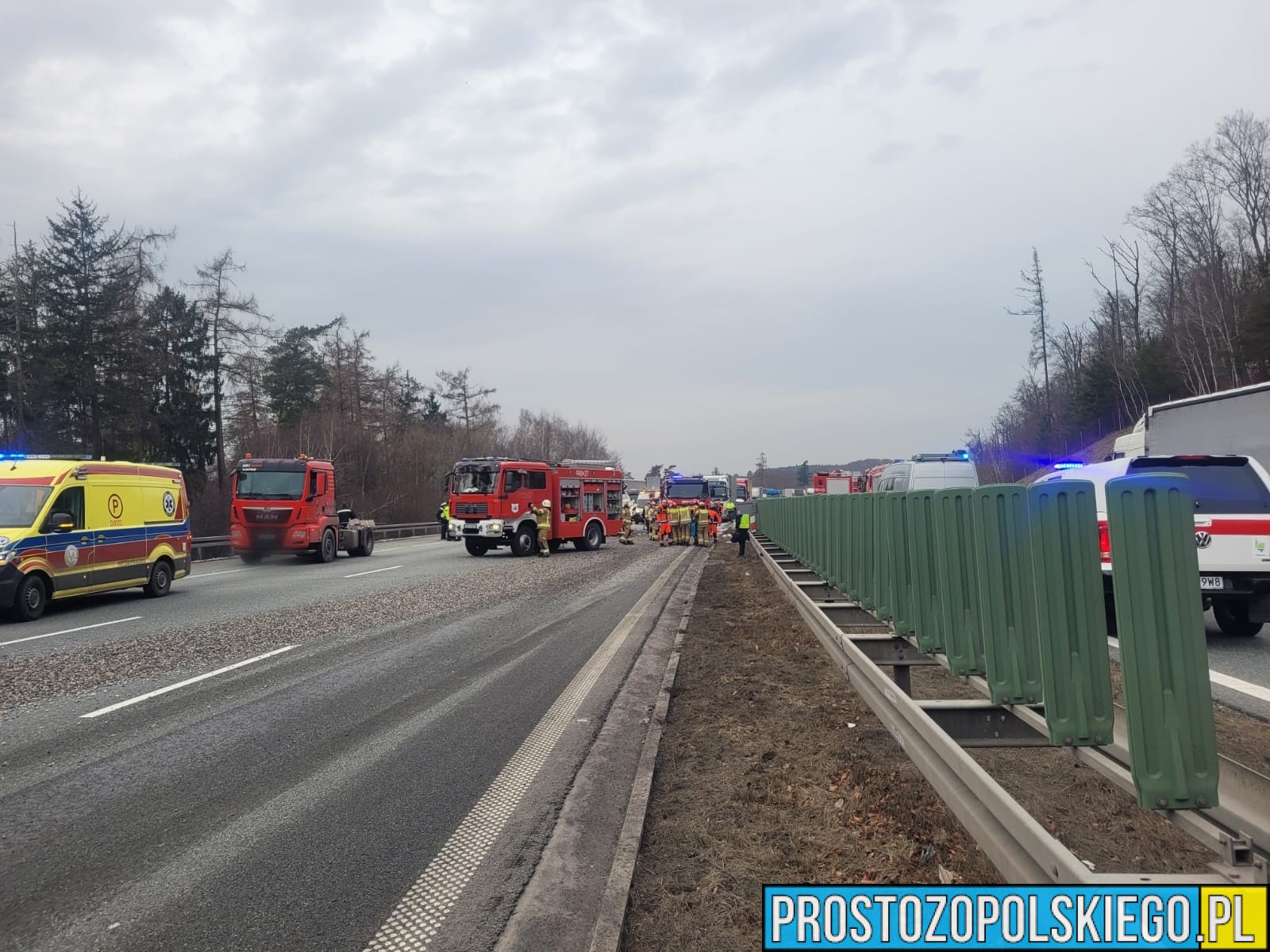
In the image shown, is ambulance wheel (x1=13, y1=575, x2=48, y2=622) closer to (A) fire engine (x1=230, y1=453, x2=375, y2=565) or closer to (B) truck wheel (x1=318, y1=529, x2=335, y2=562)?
(A) fire engine (x1=230, y1=453, x2=375, y2=565)

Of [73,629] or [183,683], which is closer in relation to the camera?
[183,683]

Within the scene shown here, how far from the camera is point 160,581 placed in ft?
52.1

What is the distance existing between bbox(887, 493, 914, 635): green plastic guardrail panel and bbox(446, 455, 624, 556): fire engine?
1968cm

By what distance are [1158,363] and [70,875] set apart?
56522 mm

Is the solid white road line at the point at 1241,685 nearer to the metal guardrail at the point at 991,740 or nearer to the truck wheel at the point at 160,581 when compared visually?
the metal guardrail at the point at 991,740

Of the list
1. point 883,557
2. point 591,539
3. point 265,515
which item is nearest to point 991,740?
point 883,557

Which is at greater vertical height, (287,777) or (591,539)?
(591,539)

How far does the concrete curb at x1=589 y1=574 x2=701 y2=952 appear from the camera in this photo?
10.3 ft

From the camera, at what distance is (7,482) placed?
13062mm

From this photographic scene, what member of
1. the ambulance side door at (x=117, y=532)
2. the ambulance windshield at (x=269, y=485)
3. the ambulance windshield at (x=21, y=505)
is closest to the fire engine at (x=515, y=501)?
the ambulance windshield at (x=269, y=485)

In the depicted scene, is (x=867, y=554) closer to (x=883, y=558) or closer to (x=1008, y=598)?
(x=883, y=558)

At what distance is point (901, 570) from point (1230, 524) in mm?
4112

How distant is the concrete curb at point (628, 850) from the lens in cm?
313

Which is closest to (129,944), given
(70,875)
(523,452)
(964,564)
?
(70,875)
